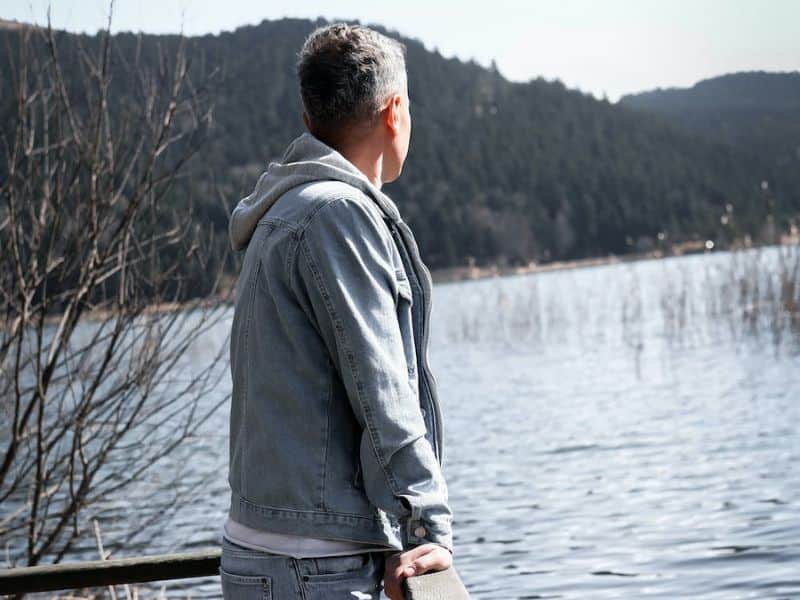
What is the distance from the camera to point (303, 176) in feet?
5.88

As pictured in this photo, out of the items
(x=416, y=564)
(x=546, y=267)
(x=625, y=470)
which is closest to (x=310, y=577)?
(x=416, y=564)

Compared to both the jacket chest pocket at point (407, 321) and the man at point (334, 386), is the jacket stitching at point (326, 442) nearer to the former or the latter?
the man at point (334, 386)

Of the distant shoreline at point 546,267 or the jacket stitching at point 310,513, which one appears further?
the distant shoreline at point 546,267

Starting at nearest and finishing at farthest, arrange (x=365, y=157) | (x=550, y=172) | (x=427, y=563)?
(x=427, y=563) → (x=365, y=157) → (x=550, y=172)

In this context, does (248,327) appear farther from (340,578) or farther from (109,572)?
(109,572)

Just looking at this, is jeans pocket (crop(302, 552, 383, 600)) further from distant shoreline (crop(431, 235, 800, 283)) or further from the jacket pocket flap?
distant shoreline (crop(431, 235, 800, 283))

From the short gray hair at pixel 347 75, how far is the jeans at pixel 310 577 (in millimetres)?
631

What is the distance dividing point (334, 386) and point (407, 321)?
143mm

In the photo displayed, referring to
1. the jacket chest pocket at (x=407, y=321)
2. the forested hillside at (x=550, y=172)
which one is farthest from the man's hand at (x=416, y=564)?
the forested hillside at (x=550, y=172)

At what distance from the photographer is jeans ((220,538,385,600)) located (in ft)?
5.52

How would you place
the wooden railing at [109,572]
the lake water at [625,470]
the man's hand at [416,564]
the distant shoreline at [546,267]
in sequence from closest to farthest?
the man's hand at [416,564] < the wooden railing at [109,572] < the lake water at [625,470] < the distant shoreline at [546,267]

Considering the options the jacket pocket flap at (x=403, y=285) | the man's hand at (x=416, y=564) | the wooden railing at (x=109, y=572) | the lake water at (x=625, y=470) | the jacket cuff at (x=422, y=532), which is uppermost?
the jacket pocket flap at (x=403, y=285)

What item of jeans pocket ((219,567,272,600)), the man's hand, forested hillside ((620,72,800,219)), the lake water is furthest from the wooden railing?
forested hillside ((620,72,800,219))

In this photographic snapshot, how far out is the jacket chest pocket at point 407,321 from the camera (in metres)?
1.73
